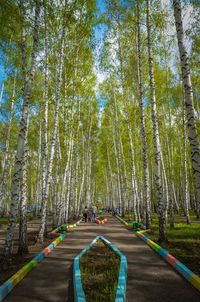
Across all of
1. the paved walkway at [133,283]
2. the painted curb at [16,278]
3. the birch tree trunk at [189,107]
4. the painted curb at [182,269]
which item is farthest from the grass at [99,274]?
the birch tree trunk at [189,107]

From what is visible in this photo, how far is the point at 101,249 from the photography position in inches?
312

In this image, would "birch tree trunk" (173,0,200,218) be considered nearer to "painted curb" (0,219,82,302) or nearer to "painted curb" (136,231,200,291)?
"painted curb" (136,231,200,291)

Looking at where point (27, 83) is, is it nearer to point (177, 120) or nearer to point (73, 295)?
point (73, 295)

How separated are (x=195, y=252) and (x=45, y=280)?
14.6ft

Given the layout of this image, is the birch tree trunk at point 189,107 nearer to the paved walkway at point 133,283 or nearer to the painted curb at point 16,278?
the paved walkway at point 133,283

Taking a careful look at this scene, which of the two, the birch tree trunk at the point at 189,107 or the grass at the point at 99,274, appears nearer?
the grass at the point at 99,274

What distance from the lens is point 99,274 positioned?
5074mm

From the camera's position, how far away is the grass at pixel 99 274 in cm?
391

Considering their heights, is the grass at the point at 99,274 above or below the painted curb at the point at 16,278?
below

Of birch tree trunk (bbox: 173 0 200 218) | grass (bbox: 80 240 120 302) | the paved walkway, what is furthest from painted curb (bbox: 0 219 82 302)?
birch tree trunk (bbox: 173 0 200 218)

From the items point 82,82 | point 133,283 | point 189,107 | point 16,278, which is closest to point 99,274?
point 133,283

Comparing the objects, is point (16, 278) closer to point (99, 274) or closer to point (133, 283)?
point (99, 274)

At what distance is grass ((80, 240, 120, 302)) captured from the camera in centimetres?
391

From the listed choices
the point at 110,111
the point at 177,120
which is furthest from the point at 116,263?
the point at 110,111
